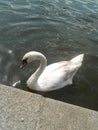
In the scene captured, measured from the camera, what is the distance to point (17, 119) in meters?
4.36

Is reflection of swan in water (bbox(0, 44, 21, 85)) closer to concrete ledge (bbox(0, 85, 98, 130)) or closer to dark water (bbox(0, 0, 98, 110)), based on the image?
dark water (bbox(0, 0, 98, 110))

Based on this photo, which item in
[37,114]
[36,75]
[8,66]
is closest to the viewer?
[37,114]

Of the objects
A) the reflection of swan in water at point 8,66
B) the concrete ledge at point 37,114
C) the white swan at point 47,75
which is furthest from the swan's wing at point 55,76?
the concrete ledge at point 37,114

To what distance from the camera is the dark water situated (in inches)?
304

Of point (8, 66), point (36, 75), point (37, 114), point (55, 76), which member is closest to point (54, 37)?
point (8, 66)

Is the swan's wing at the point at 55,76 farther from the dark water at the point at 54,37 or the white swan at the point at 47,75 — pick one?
the dark water at the point at 54,37

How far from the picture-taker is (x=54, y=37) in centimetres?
995

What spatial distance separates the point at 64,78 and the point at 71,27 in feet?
11.7

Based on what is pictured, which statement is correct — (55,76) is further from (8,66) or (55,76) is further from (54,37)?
(54,37)

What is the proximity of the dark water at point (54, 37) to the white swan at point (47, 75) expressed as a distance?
22 centimetres

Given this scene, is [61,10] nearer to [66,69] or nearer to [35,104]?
[66,69]

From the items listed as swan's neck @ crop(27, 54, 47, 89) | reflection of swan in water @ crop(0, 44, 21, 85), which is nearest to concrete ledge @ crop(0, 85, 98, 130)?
swan's neck @ crop(27, 54, 47, 89)

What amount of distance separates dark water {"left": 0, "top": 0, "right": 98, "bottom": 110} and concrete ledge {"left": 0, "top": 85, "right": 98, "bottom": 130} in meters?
2.47

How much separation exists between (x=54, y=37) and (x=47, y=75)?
2746mm
